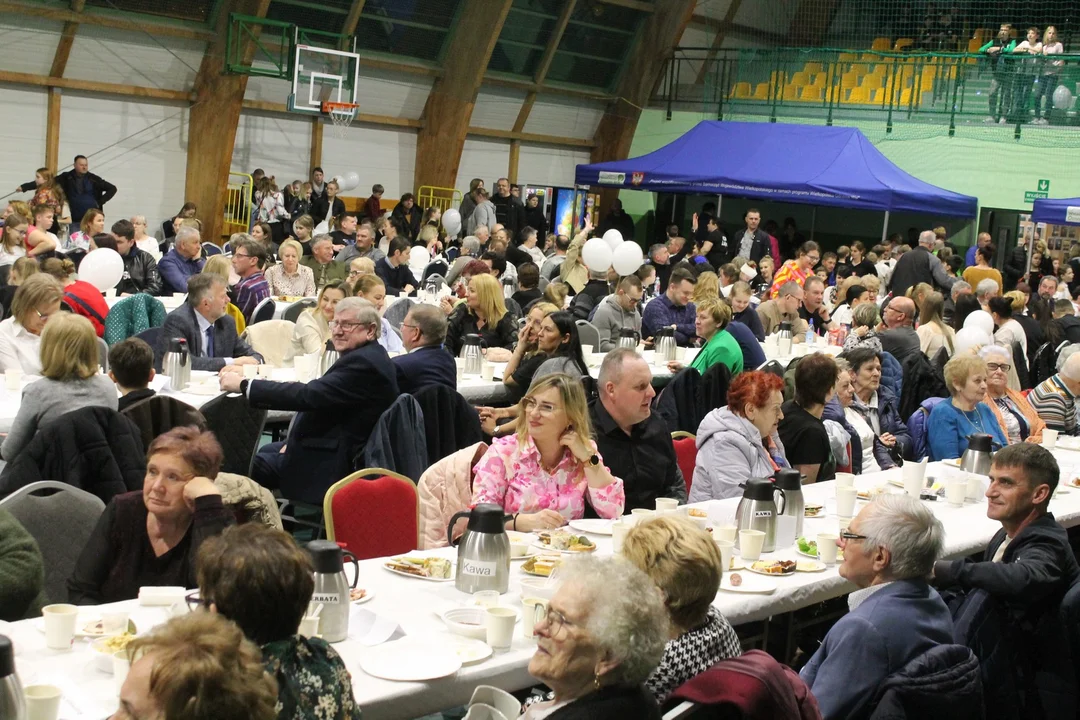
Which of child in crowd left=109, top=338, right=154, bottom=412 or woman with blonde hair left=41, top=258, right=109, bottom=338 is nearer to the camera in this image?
child in crowd left=109, top=338, right=154, bottom=412

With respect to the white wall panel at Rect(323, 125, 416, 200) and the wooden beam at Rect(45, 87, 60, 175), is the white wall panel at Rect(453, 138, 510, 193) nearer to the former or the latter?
the white wall panel at Rect(323, 125, 416, 200)

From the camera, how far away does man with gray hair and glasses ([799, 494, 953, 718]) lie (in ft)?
10.1

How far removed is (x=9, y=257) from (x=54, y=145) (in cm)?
709

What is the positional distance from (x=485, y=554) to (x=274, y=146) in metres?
15.7

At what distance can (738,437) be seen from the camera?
494 centimetres

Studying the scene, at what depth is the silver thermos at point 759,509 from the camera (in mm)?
4180

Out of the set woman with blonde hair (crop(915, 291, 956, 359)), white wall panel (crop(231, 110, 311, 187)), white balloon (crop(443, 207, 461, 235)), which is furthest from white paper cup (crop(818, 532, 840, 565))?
white wall panel (crop(231, 110, 311, 187))

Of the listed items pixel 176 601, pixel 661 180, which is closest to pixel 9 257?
pixel 176 601

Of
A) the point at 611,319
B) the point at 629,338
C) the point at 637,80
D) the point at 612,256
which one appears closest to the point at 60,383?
the point at 629,338

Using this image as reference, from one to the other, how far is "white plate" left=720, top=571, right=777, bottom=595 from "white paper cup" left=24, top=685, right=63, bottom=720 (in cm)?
189

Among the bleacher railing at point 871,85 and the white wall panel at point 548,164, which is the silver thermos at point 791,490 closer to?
the bleacher railing at point 871,85

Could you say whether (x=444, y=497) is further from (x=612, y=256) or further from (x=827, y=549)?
(x=612, y=256)

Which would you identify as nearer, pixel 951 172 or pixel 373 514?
pixel 373 514

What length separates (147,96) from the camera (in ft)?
54.5
